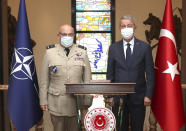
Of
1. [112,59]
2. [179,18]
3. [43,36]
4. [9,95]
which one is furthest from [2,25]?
[179,18]

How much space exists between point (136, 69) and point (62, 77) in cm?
72

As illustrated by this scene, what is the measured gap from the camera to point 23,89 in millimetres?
3850

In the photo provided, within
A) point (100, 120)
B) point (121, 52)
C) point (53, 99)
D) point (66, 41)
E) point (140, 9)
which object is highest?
point (140, 9)

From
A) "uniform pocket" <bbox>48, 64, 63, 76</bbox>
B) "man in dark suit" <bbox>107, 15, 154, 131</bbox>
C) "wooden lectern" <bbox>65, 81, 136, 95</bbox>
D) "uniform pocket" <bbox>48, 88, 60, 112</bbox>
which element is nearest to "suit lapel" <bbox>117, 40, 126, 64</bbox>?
"man in dark suit" <bbox>107, 15, 154, 131</bbox>

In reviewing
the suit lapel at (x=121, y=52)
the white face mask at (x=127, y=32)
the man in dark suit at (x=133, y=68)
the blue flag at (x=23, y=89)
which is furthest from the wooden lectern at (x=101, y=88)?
the blue flag at (x=23, y=89)

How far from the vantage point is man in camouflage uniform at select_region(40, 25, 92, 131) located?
11.3ft

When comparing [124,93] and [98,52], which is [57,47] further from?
[98,52]

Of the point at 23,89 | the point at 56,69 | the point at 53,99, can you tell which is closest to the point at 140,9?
the point at 23,89

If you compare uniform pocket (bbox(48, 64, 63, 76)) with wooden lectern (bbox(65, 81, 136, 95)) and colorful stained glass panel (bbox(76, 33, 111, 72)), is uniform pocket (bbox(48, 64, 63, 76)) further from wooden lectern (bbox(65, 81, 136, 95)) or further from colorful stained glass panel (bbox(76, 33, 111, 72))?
colorful stained glass panel (bbox(76, 33, 111, 72))

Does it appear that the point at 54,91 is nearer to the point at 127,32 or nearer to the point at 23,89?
the point at 23,89

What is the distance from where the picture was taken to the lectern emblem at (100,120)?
117 inches

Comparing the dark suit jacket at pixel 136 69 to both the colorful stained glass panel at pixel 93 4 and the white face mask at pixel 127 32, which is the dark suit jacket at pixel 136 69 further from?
the colorful stained glass panel at pixel 93 4

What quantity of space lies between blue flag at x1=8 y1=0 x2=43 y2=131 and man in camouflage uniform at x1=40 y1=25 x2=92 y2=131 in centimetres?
41

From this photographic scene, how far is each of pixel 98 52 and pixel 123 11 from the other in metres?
0.99
